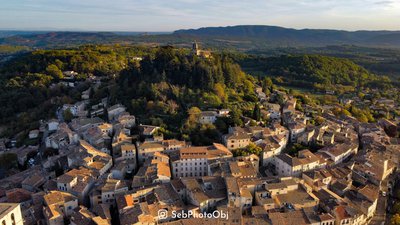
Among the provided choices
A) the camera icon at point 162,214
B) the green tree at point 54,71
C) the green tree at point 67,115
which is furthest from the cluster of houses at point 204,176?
the green tree at point 54,71

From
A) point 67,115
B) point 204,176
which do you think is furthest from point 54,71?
point 204,176

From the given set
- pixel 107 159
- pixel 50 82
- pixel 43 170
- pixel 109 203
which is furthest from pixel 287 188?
pixel 50 82

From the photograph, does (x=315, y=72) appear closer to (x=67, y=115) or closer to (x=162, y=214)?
(x=67, y=115)

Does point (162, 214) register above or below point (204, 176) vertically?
above

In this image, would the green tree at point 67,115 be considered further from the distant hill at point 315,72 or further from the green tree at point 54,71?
the distant hill at point 315,72

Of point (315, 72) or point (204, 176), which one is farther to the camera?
point (315, 72)

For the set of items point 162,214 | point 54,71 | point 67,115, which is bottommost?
point 162,214

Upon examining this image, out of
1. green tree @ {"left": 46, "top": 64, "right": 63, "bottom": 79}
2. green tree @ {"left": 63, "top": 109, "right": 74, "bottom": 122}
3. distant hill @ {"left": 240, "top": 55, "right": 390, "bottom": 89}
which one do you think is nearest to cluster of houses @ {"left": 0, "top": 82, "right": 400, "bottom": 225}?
green tree @ {"left": 63, "top": 109, "right": 74, "bottom": 122}

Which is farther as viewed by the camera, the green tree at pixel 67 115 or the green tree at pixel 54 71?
the green tree at pixel 54 71

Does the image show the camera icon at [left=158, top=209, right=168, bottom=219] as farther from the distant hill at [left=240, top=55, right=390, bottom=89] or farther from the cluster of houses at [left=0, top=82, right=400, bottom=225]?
the distant hill at [left=240, top=55, right=390, bottom=89]
